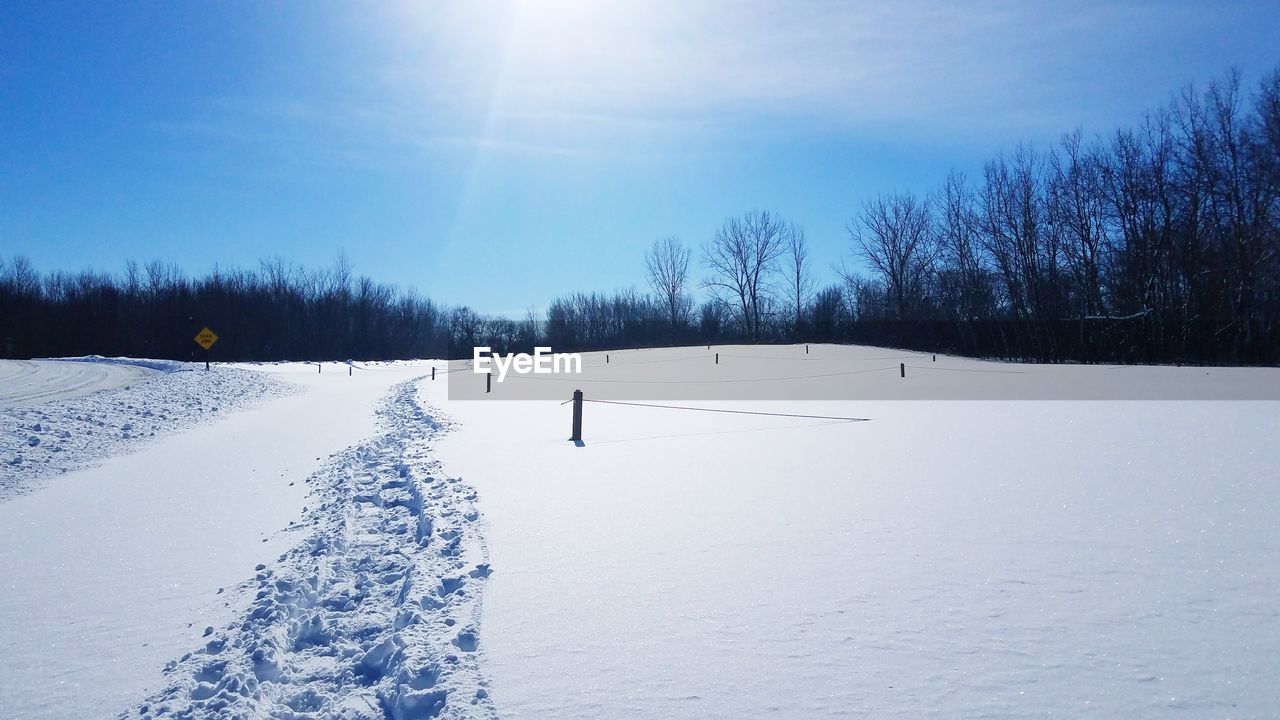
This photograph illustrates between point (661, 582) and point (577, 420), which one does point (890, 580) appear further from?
point (577, 420)

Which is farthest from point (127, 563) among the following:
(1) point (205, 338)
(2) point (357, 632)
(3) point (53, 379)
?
(1) point (205, 338)

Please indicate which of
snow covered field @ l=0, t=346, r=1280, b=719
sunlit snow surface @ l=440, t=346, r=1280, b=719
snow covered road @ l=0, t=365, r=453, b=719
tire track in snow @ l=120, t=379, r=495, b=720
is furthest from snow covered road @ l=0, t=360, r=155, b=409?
sunlit snow surface @ l=440, t=346, r=1280, b=719

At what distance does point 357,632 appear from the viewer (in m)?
3.94

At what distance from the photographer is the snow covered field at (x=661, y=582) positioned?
318 centimetres

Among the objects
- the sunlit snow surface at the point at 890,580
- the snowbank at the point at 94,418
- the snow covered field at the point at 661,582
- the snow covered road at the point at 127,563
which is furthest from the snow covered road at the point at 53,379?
the sunlit snow surface at the point at 890,580

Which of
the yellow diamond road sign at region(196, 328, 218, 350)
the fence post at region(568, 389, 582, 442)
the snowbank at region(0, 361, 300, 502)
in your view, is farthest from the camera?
the yellow diamond road sign at region(196, 328, 218, 350)

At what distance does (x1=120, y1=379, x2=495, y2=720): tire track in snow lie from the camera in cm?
316

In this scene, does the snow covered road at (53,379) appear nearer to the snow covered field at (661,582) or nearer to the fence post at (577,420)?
the snow covered field at (661,582)

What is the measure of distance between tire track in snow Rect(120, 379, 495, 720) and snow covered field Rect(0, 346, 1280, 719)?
2cm

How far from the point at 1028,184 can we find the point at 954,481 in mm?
38328

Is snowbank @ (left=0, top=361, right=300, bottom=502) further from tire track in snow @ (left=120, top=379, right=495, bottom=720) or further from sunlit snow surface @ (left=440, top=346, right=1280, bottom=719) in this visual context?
sunlit snow surface @ (left=440, top=346, right=1280, bottom=719)

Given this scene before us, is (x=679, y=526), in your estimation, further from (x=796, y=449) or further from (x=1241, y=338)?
(x=1241, y=338)

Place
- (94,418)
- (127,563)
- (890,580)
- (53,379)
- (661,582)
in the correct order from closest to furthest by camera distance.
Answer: (890,580) < (661,582) < (127,563) < (94,418) < (53,379)

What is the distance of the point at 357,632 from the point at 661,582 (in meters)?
1.86
